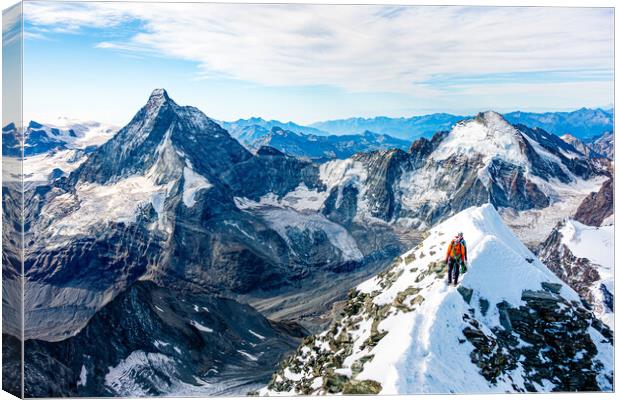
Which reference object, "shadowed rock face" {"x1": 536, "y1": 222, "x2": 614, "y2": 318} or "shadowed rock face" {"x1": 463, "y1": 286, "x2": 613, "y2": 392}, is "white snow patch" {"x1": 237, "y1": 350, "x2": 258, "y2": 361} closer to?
"shadowed rock face" {"x1": 536, "y1": 222, "x2": 614, "y2": 318}

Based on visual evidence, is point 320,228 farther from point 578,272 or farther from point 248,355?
point 248,355

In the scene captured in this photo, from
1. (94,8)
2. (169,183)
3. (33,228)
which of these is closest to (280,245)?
(169,183)

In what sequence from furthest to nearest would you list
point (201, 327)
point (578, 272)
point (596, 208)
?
point (596, 208)
point (578, 272)
point (201, 327)

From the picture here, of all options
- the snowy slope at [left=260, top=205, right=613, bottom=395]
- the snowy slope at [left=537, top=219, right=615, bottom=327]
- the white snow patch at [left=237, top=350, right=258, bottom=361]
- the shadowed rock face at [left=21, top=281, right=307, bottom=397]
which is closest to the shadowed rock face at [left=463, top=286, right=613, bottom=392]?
the snowy slope at [left=260, top=205, right=613, bottom=395]

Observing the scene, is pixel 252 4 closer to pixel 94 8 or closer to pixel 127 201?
pixel 94 8

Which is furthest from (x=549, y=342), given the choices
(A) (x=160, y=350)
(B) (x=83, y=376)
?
(A) (x=160, y=350)

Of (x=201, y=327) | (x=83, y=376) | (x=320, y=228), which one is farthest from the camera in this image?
(x=320, y=228)

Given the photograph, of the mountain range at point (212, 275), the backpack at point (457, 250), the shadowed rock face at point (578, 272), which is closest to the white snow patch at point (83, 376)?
the mountain range at point (212, 275)
